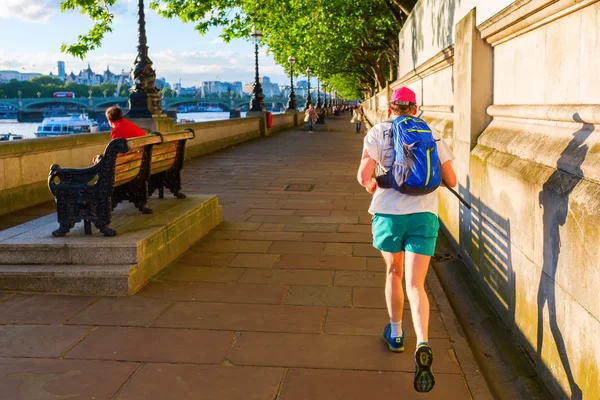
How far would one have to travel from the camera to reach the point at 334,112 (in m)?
89.2

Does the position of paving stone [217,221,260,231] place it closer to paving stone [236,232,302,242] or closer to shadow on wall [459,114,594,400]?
paving stone [236,232,302,242]

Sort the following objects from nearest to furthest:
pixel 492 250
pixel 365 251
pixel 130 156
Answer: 1. pixel 492 250
2. pixel 130 156
3. pixel 365 251

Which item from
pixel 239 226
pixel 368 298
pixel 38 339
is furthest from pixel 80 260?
pixel 239 226

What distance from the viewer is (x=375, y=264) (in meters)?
6.47

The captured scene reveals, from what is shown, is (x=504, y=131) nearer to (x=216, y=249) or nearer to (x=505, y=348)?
(x=505, y=348)

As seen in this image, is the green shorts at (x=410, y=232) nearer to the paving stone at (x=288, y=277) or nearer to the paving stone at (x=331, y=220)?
the paving stone at (x=288, y=277)

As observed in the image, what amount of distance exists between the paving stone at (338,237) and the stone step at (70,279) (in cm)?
275

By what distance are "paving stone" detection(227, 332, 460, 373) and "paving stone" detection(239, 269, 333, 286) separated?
53.7 inches

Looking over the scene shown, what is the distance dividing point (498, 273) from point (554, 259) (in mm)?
1379

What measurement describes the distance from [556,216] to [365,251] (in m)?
3.65

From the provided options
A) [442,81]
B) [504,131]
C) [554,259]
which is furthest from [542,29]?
[442,81]

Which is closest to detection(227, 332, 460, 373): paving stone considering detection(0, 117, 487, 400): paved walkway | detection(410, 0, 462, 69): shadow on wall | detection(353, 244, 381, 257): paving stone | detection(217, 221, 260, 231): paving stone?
detection(0, 117, 487, 400): paved walkway

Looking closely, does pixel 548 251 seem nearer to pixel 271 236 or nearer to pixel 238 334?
pixel 238 334

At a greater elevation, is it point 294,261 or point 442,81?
point 442,81
